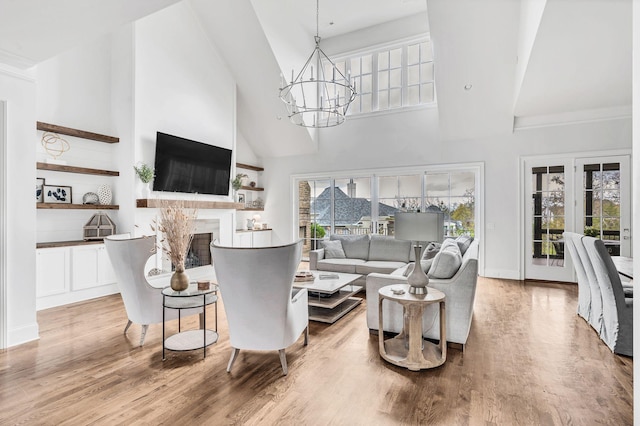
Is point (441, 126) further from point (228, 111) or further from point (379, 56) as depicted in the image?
point (228, 111)

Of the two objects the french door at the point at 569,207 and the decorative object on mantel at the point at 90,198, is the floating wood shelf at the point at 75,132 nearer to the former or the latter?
the decorative object on mantel at the point at 90,198

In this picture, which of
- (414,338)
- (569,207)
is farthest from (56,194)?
(569,207)

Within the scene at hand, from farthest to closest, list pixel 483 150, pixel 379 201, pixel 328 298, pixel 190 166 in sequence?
pixel 379 201, pixel 483 150, pixel 190 166, pixel 328 298

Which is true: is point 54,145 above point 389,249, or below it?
above

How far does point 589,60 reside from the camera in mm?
4336

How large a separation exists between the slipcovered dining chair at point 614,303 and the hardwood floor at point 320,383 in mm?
121

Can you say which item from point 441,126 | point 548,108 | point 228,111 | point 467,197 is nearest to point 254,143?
point 228,111

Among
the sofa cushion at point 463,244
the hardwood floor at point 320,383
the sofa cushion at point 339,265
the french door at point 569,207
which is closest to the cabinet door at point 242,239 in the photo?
the sofa cushion at point 339,265

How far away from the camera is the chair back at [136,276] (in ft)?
10.1

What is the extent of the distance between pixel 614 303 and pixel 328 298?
2741 mm

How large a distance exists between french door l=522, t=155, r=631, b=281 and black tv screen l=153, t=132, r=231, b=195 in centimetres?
566

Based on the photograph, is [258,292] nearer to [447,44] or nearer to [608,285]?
[608,285]

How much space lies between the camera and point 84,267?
477 cm

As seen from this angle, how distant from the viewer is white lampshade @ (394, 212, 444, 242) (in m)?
2.80
